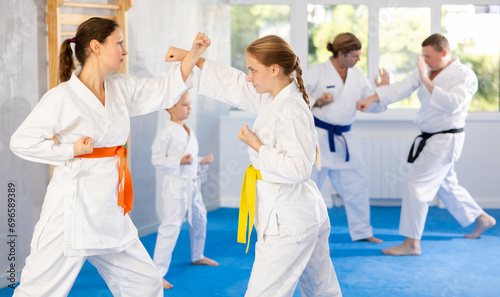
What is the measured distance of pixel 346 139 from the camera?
4.85 meters

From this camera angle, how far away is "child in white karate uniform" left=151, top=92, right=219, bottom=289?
147 inches

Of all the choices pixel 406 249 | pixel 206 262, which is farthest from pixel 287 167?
pixel 406 249

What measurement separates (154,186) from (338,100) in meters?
1.70

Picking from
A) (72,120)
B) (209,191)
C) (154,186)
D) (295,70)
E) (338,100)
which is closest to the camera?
(72,120)

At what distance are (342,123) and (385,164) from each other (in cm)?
165

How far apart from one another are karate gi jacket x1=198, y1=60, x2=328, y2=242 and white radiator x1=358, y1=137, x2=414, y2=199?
399cm

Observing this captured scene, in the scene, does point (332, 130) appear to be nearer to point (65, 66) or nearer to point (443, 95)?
point (443, 95)

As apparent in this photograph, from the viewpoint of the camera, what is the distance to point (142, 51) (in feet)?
16.1

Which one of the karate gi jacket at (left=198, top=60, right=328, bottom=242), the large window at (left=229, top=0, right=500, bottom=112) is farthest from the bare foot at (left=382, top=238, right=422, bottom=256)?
the large window at (left=229, top=0, right=500, bottom=112)

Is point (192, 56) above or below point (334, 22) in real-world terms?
below

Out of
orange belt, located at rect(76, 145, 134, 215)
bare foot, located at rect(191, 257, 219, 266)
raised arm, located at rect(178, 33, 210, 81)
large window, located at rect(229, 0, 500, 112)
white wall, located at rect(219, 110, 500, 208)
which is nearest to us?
orange belt, located at rect(76, 145, 134, 215)

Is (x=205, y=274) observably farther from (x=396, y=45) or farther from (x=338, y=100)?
(x=396, y=45)

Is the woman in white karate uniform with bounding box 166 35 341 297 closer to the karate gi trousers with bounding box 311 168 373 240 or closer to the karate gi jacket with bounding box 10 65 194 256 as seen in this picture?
the karate gi jacket with bounding box 10 65 194 256

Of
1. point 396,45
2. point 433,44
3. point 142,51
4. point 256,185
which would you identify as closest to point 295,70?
point 256,185
